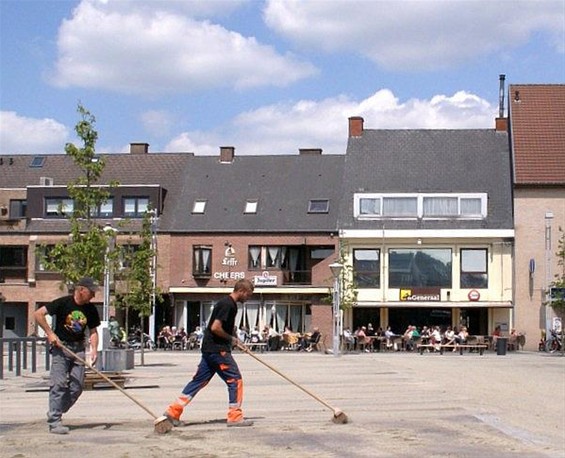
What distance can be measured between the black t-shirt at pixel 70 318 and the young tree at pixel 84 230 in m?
13.3

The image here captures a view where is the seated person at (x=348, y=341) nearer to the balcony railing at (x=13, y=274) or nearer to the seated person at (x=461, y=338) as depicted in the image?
the seated person at (x=461, y=338)

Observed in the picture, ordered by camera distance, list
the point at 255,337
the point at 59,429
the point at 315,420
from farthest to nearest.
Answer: the point at 255,337 → the point at 315,420 → the point at 59,429

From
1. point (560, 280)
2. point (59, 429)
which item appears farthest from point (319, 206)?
point (59, 429)

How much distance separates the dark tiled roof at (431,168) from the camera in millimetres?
59531

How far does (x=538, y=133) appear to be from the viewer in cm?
6050

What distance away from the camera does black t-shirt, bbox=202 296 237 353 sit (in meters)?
13.2

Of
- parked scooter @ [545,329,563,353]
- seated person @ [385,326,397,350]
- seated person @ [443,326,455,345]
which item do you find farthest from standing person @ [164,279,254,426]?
seated person @ [385,326,397,350]

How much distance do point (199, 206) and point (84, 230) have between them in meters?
35.1

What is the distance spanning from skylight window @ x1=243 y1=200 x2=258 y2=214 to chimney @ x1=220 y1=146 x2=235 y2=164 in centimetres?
432

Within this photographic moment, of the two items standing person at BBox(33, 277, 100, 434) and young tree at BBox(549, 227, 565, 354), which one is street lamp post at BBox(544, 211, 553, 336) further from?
standing person at BBox(33, 277, 100, 434)

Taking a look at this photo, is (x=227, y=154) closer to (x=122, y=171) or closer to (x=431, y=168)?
(x=122, y=171)

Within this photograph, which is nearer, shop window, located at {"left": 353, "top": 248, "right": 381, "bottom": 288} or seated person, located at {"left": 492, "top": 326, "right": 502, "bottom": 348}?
seated person, located at {"left": 492, "top": 326, "right": 502, "bottom": 348}

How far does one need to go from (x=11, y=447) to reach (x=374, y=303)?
1893 inches

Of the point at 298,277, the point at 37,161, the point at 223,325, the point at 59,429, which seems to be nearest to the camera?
the point at 59,429
